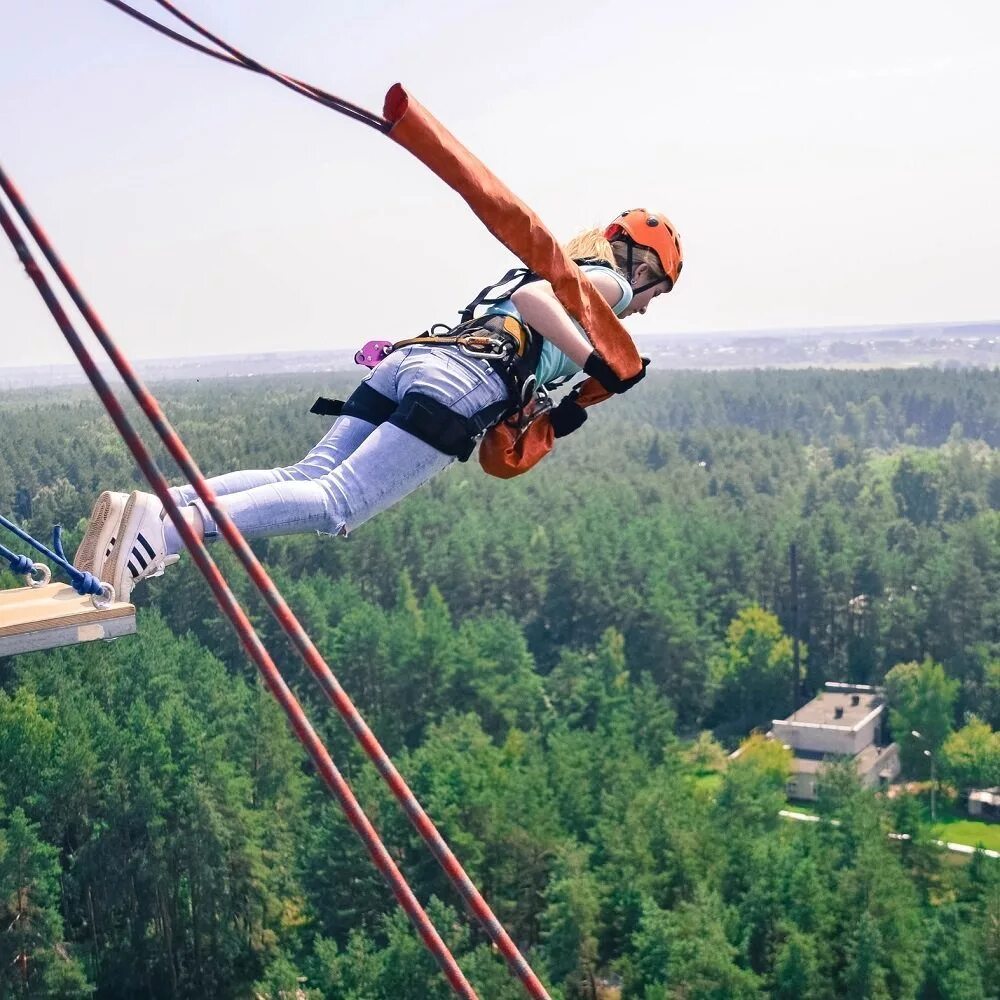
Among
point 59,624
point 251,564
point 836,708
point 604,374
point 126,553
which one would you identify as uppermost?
point 604,374

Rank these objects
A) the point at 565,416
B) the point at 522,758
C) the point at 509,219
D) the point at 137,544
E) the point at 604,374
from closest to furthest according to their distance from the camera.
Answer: the point at 509,219
the point at 137,544
the point at 604,374
the point at 565,416
the point at 522,758

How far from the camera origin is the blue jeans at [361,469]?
4312 millimetres

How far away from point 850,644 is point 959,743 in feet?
38.2

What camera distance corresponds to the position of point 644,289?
5.21 m

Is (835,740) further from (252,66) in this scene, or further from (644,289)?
(252,66)

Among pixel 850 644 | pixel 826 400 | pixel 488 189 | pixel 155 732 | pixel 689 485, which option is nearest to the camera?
pixel 488 189

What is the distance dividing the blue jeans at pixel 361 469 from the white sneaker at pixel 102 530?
0.17m

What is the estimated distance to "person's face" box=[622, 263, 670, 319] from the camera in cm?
517

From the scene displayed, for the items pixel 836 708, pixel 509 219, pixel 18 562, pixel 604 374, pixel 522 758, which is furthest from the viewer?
pixel 836 708

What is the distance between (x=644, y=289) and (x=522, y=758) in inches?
1313

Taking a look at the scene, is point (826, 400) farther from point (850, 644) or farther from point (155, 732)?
point (155, 732)

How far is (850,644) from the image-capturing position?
5359 centimetres

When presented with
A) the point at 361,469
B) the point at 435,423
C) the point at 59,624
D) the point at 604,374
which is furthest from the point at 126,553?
the point at 604,374

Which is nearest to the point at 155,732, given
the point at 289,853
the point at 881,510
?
the point at 289,853
